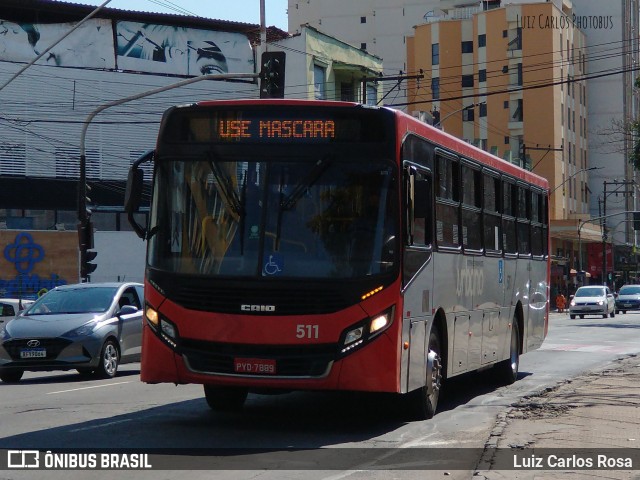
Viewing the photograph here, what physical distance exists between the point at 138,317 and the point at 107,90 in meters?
35.9

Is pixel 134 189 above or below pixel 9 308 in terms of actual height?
above

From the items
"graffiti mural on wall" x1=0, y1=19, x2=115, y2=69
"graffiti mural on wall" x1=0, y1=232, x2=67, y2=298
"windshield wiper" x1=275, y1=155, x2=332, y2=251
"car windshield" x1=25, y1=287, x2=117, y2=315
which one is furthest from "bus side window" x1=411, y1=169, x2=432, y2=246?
"graffiti mural on wall" x1=0, y1=19, x2=115, y2=69

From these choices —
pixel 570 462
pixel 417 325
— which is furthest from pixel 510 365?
pixel 570 462

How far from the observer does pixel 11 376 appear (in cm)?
1927

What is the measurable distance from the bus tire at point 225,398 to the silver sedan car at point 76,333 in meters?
5.92

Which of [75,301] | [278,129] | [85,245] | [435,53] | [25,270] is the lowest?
[75,301]

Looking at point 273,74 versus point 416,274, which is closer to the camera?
point 416,274

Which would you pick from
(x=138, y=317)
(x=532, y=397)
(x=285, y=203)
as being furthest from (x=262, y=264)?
(x=138, y=317)

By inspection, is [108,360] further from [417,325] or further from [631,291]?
[631,291]

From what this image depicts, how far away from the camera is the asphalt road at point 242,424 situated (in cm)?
941

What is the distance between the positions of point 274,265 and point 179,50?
47.9 metres

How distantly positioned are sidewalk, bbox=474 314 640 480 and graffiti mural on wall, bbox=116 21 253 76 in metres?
41.6

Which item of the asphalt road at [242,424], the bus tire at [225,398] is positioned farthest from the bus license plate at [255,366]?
the bus tire at [225,398]

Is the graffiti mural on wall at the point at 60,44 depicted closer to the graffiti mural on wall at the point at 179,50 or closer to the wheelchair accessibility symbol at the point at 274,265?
the graffiti mural on wall at the point at 179,50
